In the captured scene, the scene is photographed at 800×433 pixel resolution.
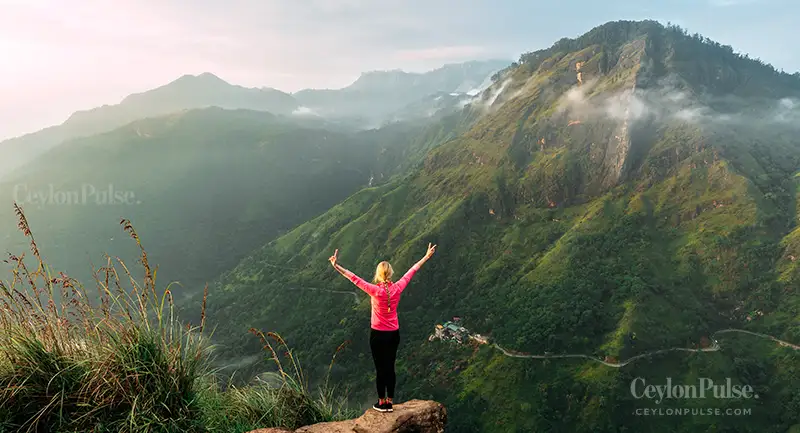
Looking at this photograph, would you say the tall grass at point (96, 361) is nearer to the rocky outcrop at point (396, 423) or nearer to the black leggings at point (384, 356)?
the rocky outcrop at point (396, 423)

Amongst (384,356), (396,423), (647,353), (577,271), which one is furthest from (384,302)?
(577,271)

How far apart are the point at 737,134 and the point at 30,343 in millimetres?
222614

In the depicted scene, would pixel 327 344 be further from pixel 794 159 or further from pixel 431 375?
pixel 794 159

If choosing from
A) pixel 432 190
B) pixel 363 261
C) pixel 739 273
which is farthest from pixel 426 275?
pixel 739 273

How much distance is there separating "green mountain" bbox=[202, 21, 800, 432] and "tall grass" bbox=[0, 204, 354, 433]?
139 feet

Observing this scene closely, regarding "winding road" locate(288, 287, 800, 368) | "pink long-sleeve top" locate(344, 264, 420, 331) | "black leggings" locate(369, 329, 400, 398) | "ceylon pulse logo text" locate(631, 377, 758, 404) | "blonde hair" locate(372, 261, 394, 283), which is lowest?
"ceylon pulse logo text" locate(631, 377, 758, 404)

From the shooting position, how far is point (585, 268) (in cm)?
12112

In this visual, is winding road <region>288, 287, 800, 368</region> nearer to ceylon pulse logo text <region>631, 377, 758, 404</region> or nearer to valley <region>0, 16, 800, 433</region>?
valley <region>0, 16, 800, 433</region>

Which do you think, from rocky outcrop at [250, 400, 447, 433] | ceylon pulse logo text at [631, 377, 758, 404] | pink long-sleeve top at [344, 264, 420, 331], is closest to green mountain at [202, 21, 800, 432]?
ceylon pulse logo text at [631, 377, 758, 404]

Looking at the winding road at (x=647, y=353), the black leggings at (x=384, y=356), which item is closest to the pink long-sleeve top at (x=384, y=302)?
the black leggings at (x=384, y=356)

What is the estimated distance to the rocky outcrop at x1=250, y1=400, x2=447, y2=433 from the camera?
19.4ft

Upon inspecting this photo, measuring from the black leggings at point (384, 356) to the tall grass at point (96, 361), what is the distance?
2.33 metres

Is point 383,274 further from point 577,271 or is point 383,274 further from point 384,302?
point 577,271

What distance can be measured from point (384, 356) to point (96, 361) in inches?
158
